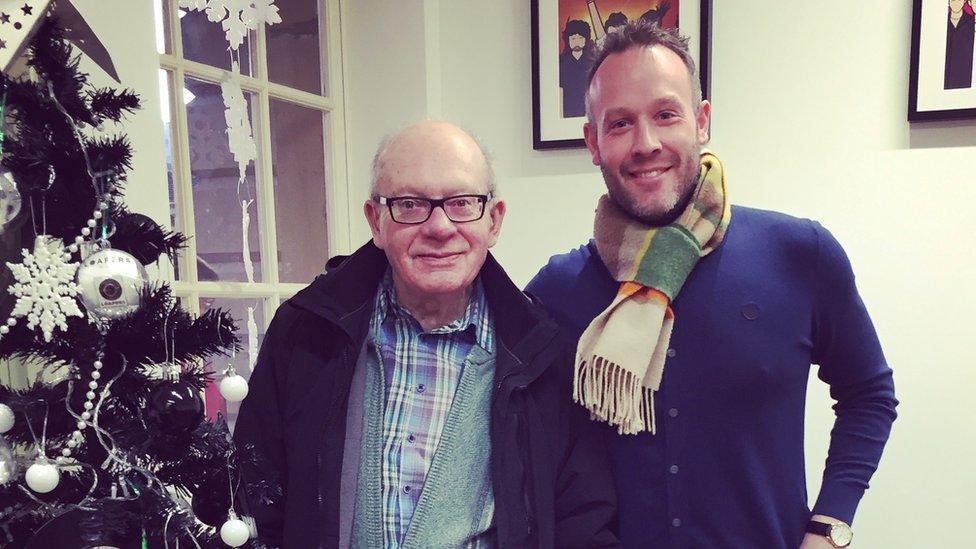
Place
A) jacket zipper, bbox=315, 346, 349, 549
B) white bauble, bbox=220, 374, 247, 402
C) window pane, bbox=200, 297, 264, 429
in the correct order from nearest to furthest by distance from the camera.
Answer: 1. white bauble, bbox=220, 374, 247, 402
2. jacket zipper, bbox=315, 346, 349, 549
3. window pane, bbox=200, 297, 264, 429

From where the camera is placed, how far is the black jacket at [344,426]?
1.02m

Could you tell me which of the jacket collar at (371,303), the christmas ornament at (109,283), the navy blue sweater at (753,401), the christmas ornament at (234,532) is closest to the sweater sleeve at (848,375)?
the navy blue sweater at (753,401)

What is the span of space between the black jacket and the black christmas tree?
23 centimetres

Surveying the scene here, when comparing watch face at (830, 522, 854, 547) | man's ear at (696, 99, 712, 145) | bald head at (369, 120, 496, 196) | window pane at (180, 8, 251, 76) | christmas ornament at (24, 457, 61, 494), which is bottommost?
watch face at (830, 522, 854, 547)

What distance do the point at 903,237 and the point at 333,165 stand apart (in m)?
1.74

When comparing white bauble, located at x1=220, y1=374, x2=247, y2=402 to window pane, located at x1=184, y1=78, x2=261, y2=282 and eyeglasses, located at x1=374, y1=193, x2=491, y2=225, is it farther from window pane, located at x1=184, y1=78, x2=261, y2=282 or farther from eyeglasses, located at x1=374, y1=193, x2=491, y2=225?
window pane, located at x1=184, y1=78, x2=261, y2=282

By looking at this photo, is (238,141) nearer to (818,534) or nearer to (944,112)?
(818,534)

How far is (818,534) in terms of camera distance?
113cm

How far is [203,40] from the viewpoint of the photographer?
170cm

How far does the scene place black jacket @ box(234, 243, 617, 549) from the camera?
1022 mm

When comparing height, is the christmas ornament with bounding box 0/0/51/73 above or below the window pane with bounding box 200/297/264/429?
above

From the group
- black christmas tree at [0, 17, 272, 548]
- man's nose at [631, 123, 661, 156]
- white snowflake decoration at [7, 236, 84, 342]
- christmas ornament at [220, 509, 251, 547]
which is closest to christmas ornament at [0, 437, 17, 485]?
black christmas tree at [0, 17, 272, 548]

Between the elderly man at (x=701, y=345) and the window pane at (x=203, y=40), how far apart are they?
111 cm

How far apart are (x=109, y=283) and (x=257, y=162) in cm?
123
